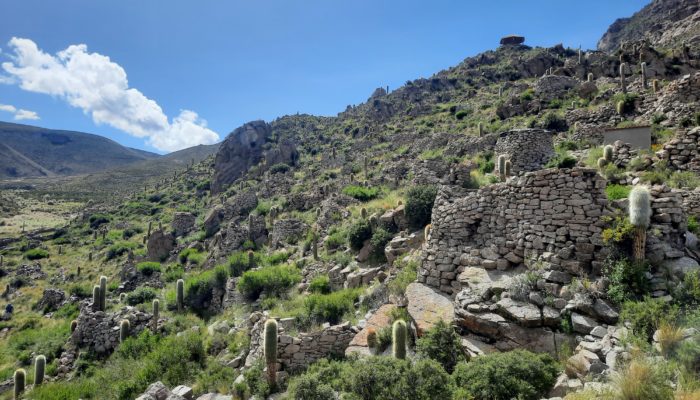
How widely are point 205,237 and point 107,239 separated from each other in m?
17.1

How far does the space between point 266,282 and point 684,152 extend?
1319 centimetres

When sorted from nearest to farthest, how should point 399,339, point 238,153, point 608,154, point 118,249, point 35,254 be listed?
point 399,339 → point 608,154 → point 118,249 → point 35,254 → point 238,153

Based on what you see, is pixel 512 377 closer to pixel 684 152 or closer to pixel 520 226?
pixel 520 226

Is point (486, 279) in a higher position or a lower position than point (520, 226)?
lower

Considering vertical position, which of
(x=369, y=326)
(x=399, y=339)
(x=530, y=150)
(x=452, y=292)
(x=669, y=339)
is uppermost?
(x=530, y=150)

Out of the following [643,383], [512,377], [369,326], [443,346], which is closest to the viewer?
[643,383]

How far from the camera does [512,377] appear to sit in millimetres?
5031

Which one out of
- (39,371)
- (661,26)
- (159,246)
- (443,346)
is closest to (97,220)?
(159,246)

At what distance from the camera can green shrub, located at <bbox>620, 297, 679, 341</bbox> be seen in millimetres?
5059

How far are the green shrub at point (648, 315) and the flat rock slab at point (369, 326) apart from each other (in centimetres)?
452

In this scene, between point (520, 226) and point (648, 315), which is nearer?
point (648, 315)

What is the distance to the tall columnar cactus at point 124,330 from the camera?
526 inches

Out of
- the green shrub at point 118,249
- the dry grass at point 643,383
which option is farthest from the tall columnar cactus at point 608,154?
the green shrub at point 118,249

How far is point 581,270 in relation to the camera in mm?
6438
